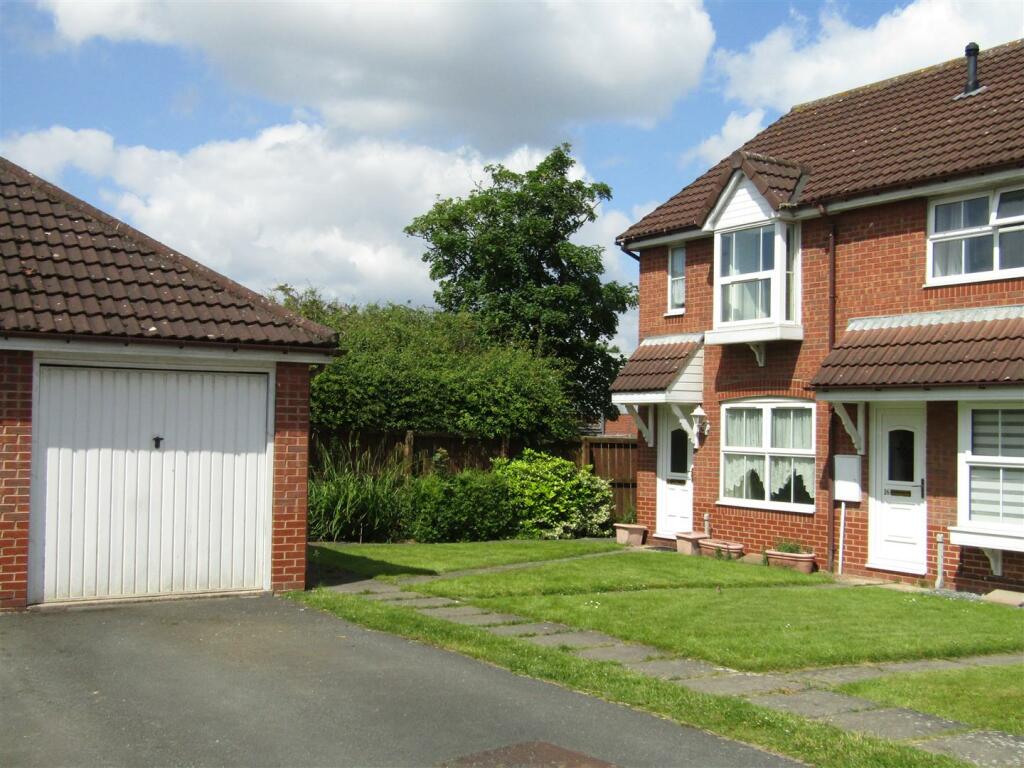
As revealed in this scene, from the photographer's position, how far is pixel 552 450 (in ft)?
72.4

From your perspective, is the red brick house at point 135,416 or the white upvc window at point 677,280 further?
the white upvc window at point 677,280

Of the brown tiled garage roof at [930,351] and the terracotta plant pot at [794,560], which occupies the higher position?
the brown tiled garage roof at [930,351]

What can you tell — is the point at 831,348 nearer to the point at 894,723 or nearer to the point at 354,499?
the point at 354,499

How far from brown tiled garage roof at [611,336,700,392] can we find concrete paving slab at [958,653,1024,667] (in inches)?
353

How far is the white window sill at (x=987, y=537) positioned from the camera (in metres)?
13.4

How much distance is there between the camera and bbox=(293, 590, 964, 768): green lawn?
642 cm

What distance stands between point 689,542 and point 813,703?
35.0 feet

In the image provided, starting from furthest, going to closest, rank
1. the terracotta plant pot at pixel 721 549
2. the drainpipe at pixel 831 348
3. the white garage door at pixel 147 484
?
the terracotta plant pot at pixel 721 549 → the drainpipe at pixel 831 348 → the white garage door at pixel 147 484

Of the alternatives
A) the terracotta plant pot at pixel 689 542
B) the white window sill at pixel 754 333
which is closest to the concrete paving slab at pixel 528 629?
the white window sill at pixel 754 333

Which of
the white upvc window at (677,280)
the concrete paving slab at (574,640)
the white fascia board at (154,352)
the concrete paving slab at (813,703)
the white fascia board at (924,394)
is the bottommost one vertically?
the concrete paving slab at (574,640)

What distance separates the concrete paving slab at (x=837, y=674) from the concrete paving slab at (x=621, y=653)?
4.08 feet

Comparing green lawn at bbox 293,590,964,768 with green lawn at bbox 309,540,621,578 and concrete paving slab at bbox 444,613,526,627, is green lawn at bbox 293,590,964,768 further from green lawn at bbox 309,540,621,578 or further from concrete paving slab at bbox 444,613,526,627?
green lawn at bbox 309,540,621,578

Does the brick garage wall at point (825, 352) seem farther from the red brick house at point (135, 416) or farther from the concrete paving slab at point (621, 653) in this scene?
the red brick house at point (135, 416)

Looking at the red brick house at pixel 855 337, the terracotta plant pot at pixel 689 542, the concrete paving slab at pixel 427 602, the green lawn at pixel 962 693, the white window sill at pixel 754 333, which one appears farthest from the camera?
the terracotta plant pot at pixel 689 542
